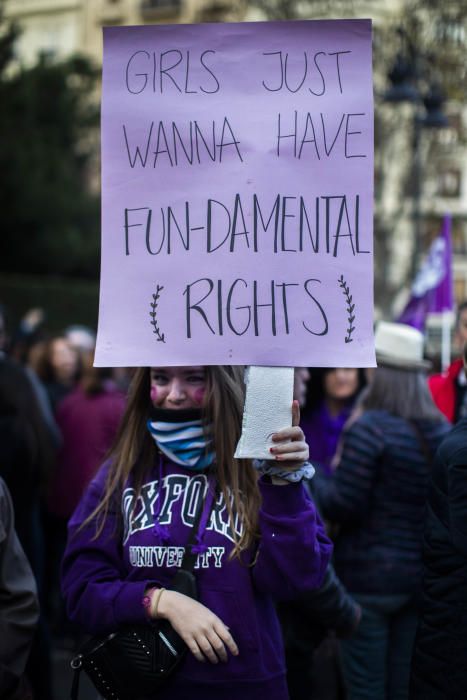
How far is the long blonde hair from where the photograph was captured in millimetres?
2496

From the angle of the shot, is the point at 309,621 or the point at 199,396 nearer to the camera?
the point at 199,396

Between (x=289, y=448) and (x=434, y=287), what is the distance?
577cm

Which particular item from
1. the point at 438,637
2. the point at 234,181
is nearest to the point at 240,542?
the point at 438,637

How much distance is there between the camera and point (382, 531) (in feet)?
12.0

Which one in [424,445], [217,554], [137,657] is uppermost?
[424,445]

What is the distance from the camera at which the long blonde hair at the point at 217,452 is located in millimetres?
2496

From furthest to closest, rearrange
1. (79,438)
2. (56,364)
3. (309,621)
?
(56,364), (79,438), (309,621)

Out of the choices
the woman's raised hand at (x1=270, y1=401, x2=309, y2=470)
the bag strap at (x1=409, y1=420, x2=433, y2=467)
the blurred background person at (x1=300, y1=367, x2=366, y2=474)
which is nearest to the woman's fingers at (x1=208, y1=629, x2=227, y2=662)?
the woman's raised hand at (x1=270, y1=401, x2=309, y2=470)

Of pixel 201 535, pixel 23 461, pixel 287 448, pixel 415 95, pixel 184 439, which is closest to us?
pixel 287 448

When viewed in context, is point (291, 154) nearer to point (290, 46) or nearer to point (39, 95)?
point (290, 46)

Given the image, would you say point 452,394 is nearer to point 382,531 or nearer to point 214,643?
point 382,531

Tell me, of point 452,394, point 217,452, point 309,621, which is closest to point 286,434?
point 217,452

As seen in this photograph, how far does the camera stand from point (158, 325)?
7.70ft

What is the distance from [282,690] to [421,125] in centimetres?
1034
